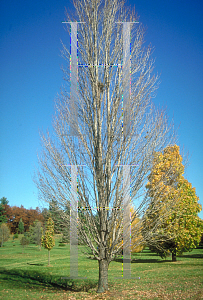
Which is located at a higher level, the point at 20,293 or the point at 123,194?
the point at 123,194

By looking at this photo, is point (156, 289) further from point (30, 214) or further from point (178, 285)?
point (30, 214)

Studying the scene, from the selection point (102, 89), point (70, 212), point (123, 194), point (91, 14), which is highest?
point (91, 14)

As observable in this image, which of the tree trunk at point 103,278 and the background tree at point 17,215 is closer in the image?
the tree trunk at point 103,278

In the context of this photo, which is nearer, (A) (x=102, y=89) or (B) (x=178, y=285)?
(A) (x=102, y=89)

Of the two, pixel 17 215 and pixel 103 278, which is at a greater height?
pixel 103 278

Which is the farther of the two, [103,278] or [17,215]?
[17,215]

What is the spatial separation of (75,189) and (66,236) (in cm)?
117

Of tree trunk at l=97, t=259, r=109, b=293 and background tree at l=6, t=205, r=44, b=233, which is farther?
background tree at l=6, t=205, r=44, b=233

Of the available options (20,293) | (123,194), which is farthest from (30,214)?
(123,194)

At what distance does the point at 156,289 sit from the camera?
653 centimetres

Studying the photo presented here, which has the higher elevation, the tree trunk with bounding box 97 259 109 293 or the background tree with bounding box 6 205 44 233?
the tree trunk with bounding box 97 259 109 293

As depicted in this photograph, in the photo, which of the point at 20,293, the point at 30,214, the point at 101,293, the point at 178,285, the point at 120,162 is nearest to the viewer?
the point at 101,293

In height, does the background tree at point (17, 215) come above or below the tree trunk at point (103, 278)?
below

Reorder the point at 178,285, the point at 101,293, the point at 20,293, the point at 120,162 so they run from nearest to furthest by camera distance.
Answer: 1. the point at 101,293
2. the point at 120,162
3. the point at 20,293
4. the point at 178,285
